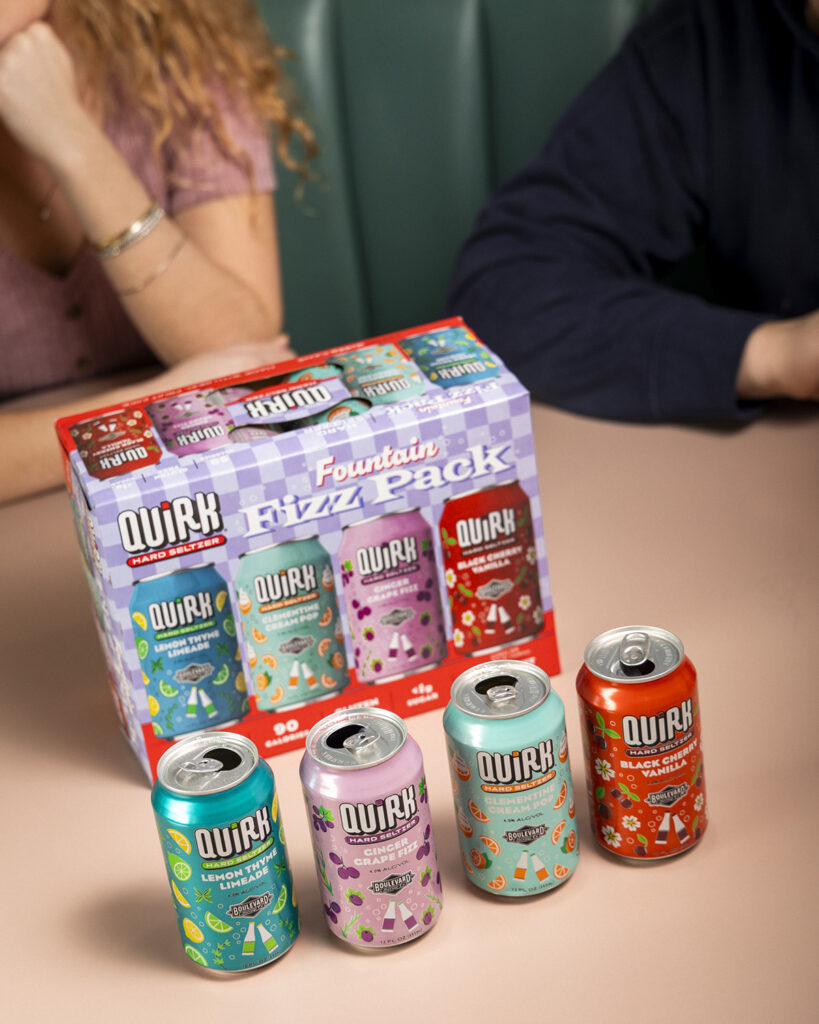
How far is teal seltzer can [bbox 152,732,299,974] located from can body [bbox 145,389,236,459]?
211 mm

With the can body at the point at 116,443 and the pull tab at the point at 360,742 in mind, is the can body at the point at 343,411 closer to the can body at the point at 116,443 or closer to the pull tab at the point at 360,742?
the can body at the point at 116,443

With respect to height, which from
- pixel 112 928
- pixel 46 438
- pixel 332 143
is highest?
pixel 332 143

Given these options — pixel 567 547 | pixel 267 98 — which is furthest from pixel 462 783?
pixel 267 98

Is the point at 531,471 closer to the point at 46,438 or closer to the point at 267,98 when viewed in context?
the point at 46,438

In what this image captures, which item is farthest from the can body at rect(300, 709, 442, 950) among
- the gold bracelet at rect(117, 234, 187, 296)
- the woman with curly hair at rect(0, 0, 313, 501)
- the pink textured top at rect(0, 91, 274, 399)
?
the pink textured top at rect(0, 91, 274, 399)

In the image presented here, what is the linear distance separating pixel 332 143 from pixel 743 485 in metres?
0.92

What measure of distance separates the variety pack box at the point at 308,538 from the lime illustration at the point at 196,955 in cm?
18

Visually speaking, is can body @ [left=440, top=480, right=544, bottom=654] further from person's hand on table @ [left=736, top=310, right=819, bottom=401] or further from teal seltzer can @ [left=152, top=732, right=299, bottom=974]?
person's hand on table @ [left=736, top=310, right=819, bottom=401]

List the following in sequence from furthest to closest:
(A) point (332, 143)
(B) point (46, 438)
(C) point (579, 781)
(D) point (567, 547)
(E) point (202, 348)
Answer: (A) point (332, 143) < (E) point (202, 348) < (B) point (46, 438) < (D) point (567, 547) < (C) point (579, 781)

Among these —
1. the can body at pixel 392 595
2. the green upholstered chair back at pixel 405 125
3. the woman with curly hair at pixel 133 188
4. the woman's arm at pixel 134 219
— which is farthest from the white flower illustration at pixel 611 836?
the green upholstered chair back at pixel 405 125

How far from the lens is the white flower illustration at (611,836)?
2.53ft

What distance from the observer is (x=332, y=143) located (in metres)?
1.81

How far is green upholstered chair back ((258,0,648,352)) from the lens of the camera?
1.72 m

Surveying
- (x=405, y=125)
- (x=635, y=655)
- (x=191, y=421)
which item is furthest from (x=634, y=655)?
(x=405, y=125)
